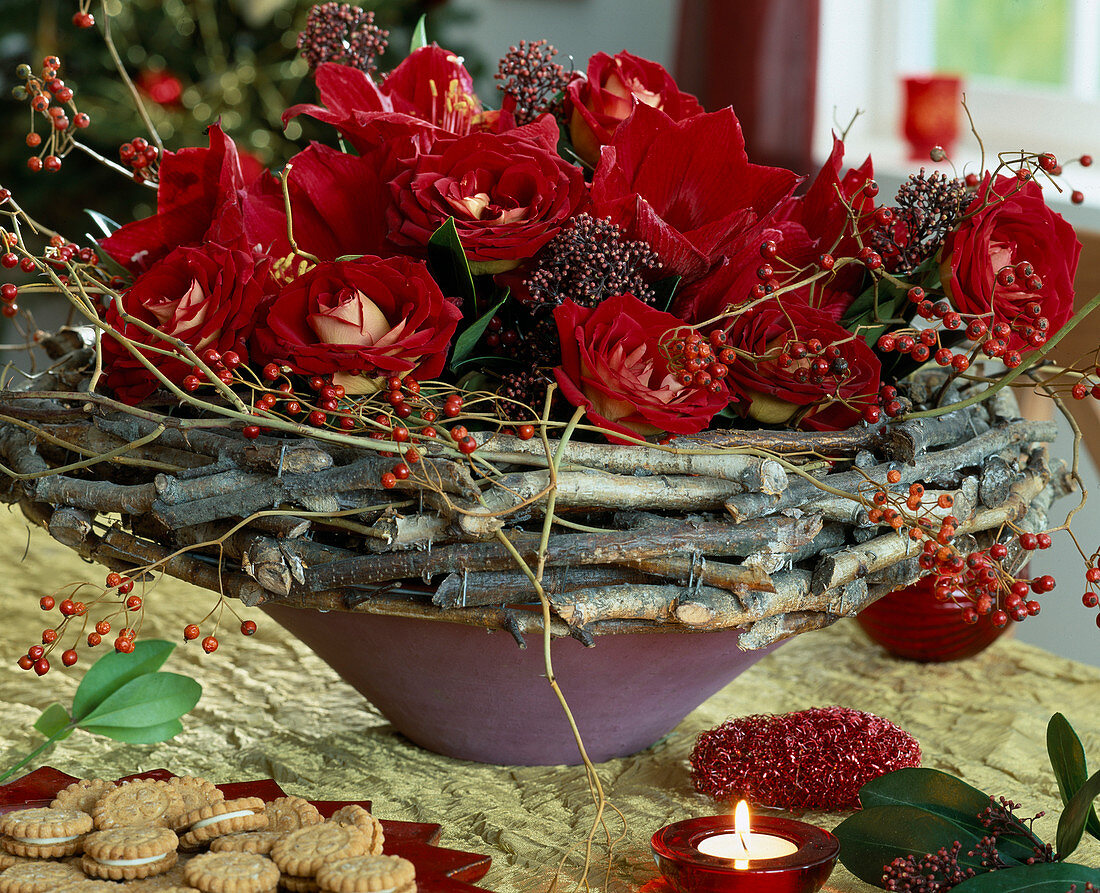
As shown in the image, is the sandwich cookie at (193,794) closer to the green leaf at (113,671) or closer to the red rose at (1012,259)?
the green leaf at (113,671)

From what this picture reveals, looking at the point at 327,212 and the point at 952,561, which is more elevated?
the point at 327,212

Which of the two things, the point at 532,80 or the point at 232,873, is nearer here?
the point at 232,873

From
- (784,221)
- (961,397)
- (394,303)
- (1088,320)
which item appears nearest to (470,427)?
(394,303)

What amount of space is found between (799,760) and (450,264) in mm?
287

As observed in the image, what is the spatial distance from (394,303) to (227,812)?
204mm

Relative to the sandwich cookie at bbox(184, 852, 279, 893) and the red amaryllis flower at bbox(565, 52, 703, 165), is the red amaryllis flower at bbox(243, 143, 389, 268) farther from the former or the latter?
the sandwich cookie at bbox(184, 852, 279, 893)

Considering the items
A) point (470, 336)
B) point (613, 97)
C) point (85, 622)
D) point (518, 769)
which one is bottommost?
point (518, 769)

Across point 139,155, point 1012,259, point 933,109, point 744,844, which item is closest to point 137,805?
point 744,844

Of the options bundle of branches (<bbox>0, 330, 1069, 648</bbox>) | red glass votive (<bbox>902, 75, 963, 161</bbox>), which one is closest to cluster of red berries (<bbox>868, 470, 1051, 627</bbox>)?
bundle of branches (<bbox>0, 330, 1069, 648</bbox>)

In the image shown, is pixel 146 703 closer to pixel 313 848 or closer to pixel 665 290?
pixel 313 848

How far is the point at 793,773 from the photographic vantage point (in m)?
0.54

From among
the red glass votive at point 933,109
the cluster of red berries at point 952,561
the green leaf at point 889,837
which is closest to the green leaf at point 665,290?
the cluster of red berries at point 952,561

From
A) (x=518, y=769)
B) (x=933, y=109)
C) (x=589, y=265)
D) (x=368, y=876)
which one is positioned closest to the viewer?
(x=368, y=876)

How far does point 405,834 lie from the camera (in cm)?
43
